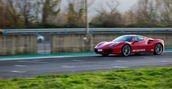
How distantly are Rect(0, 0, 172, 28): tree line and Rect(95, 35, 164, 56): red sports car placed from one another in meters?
22.7

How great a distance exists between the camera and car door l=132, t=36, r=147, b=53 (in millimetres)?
15656

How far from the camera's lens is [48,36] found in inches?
778

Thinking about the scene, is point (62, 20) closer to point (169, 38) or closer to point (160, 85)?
point (169, 38)

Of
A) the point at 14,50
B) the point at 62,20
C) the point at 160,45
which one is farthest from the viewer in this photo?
the point at 62,20

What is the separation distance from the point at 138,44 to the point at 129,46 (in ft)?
2.40

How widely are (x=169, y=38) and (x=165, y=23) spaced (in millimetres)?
25964

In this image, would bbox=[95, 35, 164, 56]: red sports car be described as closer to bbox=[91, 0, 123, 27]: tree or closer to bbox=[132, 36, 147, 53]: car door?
bbox=[132, 36, 147, 53]: car door

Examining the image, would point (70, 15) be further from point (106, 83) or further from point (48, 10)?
point (106, 83)

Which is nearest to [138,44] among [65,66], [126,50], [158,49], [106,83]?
Result: [126,50]

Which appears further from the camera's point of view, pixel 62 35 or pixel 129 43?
pixel 62 35

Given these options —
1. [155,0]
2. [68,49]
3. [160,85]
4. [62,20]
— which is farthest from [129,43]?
[155,0]

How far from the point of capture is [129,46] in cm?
1542

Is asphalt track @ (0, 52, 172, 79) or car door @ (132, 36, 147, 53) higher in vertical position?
car door @ (132, 36, 147, 53)

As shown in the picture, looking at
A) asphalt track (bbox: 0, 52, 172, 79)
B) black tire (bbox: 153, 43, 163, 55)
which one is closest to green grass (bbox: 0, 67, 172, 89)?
asphalt track (bbox: 0, 52, 172, 79)
